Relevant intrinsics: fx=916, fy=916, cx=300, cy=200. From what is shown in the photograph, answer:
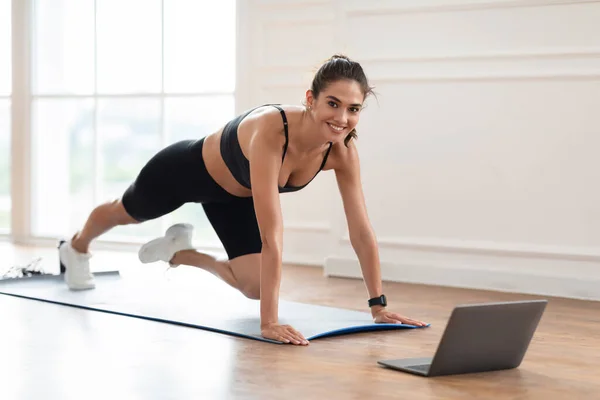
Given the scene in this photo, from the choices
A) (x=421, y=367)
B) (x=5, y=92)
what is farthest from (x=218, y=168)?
(x=5, y=92)

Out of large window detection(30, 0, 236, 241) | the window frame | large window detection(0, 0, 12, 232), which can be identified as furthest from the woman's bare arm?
large window detection(0, 0, 12, 232)

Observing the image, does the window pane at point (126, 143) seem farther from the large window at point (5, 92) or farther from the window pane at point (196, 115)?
the large window at point (5, 92)

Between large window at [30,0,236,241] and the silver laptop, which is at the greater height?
large window at [30,0,236,241]

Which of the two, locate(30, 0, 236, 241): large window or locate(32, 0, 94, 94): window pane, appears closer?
locate(30, 0, 236, 241): large window

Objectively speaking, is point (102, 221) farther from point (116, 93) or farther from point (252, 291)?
point (116, 93)

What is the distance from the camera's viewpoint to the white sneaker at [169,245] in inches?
136

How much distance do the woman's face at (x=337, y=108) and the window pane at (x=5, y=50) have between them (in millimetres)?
3687

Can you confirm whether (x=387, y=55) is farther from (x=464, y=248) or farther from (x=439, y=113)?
(x=464, y=248)

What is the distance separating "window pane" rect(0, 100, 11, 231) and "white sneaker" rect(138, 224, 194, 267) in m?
2.73

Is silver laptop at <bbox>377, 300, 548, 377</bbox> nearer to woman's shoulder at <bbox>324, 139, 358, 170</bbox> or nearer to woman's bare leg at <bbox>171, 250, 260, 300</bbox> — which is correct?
woman's shoulder at <bbox>324, 139, 358, 170</bbox>

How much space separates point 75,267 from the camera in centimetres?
361

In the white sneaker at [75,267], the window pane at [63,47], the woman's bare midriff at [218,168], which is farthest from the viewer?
the window pane at [63,47]

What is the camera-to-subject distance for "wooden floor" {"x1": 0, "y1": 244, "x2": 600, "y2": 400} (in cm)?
210

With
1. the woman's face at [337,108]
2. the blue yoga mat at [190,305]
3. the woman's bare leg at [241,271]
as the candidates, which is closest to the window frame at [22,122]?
the blue yoga mat at [190,305]
